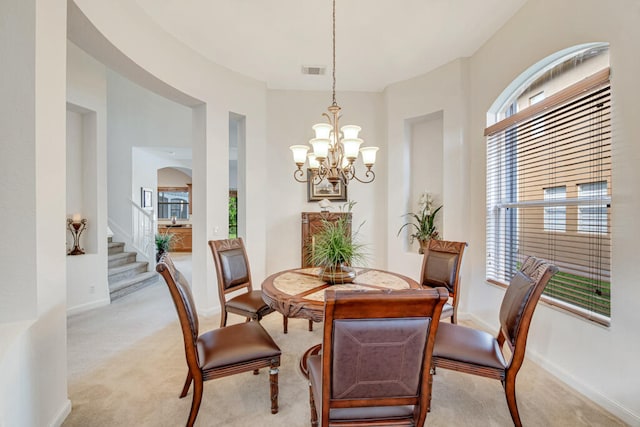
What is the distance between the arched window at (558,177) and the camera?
6.85 feet

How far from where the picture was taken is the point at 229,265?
2852 mm

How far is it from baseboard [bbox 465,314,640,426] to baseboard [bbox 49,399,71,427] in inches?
136

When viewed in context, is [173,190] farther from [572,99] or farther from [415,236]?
[572,99]

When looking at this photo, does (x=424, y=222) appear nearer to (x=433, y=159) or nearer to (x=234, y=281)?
(x=433, y=159)

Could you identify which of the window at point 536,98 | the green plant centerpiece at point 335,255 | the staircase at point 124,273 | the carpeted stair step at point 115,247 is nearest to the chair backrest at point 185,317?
the green plant centerpiece at point 335,255

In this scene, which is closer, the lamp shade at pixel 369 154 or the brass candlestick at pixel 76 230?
the lamp shade at pixel 369 154

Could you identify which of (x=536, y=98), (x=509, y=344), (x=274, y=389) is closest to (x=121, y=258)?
(x=274, y=389)

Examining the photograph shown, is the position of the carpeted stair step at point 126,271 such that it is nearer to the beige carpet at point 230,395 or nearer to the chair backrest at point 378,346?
the beige carpet at point 230,395

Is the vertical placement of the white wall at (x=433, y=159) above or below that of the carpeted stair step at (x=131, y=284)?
above

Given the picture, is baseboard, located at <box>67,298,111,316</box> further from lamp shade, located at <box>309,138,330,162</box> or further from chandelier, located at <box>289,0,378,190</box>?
lamp shade, located at <box>309,138,330,162</box>

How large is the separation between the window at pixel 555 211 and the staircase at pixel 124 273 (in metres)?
5.44

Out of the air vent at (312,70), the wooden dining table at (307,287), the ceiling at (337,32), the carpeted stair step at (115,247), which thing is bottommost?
the carpeted stair step at (115,247)

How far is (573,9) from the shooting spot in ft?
7.30

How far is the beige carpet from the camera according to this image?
1850 mm
